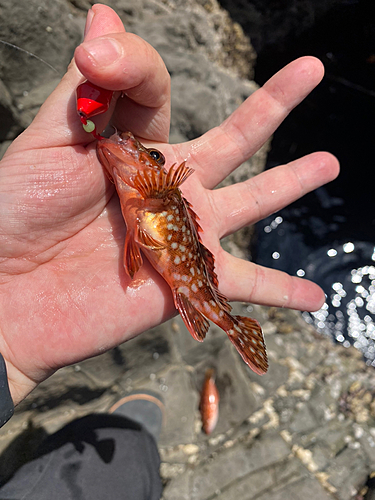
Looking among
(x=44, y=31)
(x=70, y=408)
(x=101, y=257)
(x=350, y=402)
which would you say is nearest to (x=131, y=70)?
(x=101, y=257)

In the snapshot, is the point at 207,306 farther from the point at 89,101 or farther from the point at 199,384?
the point at 199,384

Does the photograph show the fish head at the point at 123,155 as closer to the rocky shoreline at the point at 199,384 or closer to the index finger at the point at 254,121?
the index finger at the point at 254,121

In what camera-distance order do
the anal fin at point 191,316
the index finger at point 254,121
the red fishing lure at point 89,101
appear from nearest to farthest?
the red fishing lure at point 89,101 → the anal fin at point 191,316 → the index finger at point 254,121

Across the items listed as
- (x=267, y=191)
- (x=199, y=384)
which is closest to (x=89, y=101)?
(x=267, y=191)

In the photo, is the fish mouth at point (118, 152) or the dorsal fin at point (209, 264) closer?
the fish mouth at point (118, 152)

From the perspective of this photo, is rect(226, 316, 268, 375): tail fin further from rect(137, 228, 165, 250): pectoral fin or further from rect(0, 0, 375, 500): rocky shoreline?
rect(0, 0, 375, 500): rocky shoreline

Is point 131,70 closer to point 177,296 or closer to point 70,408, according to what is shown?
point 177,296

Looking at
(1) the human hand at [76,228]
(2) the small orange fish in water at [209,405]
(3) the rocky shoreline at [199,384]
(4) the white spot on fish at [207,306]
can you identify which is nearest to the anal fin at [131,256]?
(1) the human hand at [76,228]
